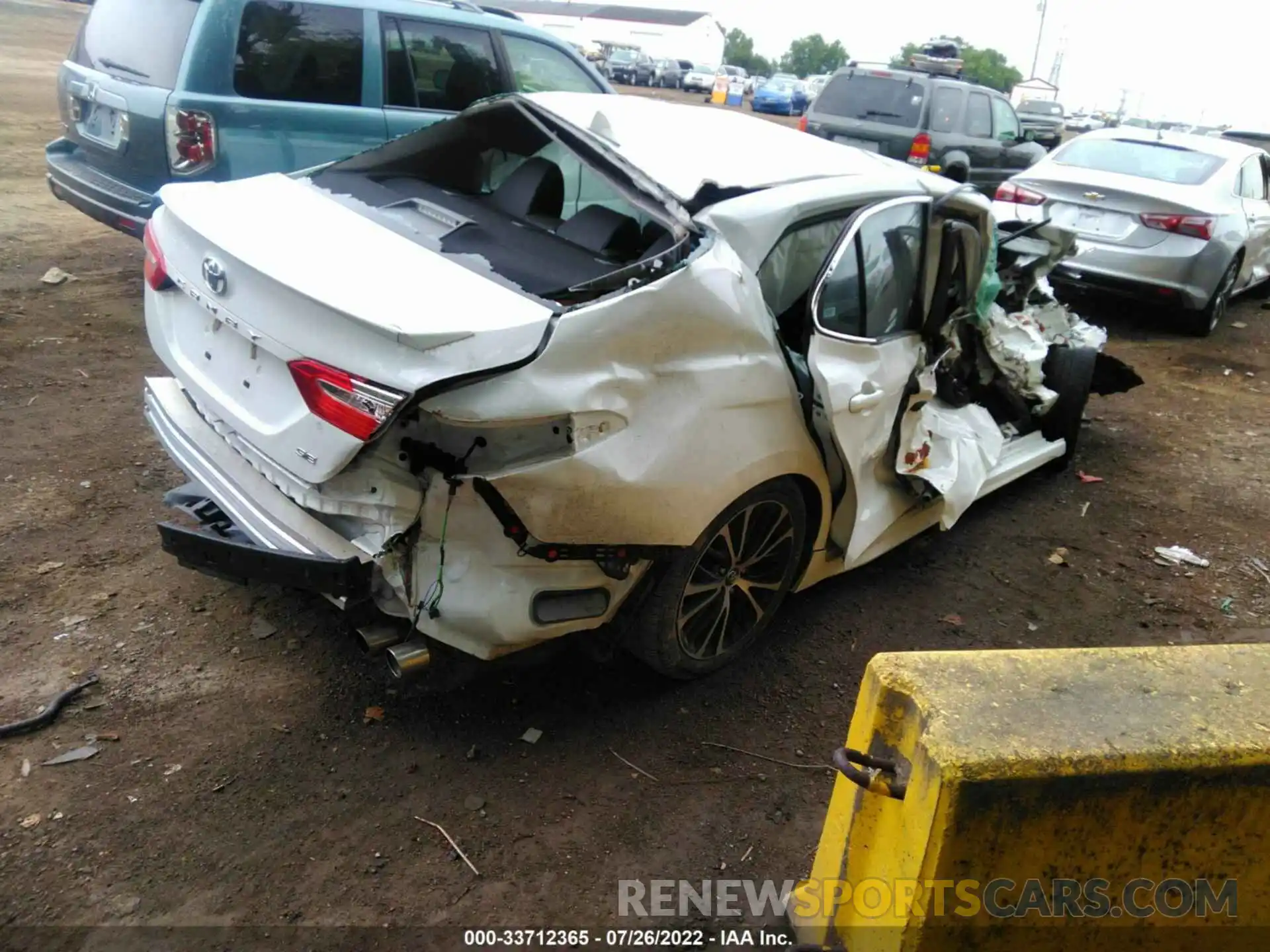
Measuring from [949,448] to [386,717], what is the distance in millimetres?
2451

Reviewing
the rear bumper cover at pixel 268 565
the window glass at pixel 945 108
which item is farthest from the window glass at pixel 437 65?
the window glass at pixel 945 108

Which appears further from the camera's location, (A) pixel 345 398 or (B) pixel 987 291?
(B) pixel 987 291

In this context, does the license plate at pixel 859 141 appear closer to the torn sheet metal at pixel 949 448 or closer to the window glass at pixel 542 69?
the window glass at pixel 542 69

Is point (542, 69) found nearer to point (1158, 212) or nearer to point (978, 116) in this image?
point (1158, 212)

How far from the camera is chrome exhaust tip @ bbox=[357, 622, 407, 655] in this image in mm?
2568

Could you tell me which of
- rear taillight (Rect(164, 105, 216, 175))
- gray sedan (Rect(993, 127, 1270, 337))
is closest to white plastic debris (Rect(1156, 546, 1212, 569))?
gray sedan (Rect(993, 127, 1270, 337))

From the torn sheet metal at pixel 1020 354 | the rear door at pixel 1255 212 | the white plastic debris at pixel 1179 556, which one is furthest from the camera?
the rear door at pixel 1255 212

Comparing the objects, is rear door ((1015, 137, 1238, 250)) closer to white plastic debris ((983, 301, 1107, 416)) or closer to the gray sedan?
the gray sedan

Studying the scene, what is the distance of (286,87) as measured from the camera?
18.4ft

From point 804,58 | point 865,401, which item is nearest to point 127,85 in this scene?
point 865,401

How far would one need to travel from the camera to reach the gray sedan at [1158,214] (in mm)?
7645

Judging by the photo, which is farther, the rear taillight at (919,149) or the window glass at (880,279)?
the rear taillight at (919,149)

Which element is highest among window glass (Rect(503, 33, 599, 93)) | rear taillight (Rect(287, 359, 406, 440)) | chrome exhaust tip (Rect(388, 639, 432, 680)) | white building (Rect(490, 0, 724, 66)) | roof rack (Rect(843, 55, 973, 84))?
white building (Rect(490, 0, 724, 66))

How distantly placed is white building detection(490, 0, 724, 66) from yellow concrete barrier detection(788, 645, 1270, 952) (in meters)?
56.0
